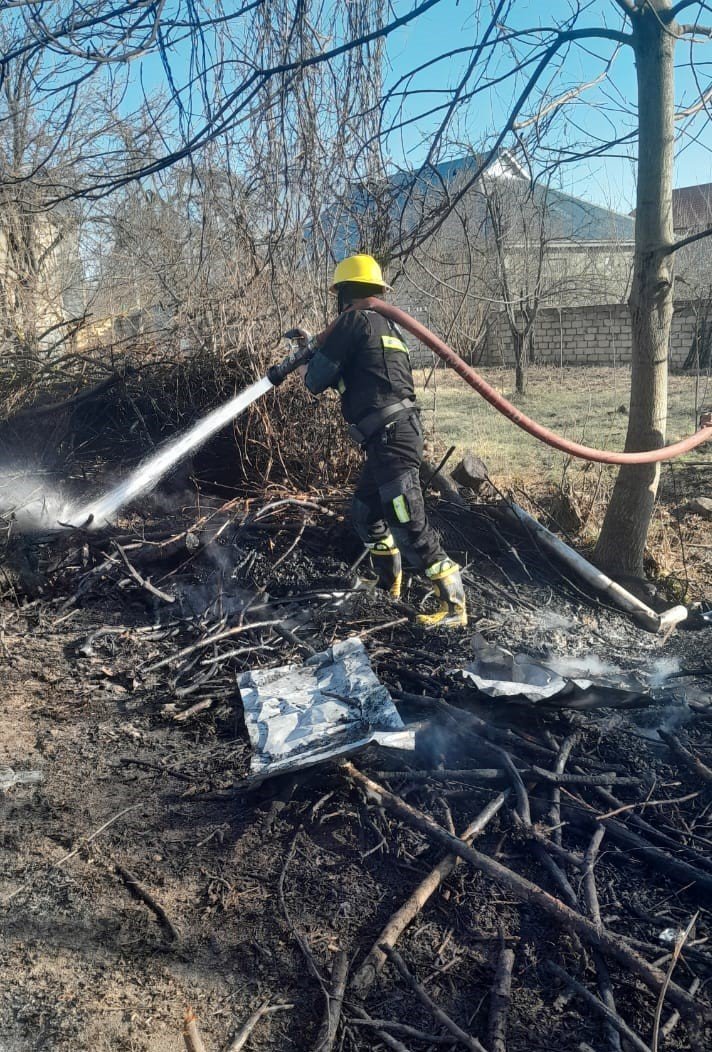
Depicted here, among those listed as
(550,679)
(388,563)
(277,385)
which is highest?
(277,385)

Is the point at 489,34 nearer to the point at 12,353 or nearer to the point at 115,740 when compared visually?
the point at 115,740

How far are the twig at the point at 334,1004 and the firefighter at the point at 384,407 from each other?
270cm

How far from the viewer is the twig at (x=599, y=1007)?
191cm

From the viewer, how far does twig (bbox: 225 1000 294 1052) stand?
1.93 m

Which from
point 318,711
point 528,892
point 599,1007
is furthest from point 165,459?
point 599,1007

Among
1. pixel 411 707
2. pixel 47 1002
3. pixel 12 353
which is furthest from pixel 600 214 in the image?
pixel 47 1002

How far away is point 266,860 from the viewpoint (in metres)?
2.69

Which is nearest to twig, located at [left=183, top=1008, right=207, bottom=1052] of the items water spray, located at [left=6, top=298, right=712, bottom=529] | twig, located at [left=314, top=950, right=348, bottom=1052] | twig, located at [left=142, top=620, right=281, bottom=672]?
twig, located at [left=314, top=950, right=348, bottom=1052]

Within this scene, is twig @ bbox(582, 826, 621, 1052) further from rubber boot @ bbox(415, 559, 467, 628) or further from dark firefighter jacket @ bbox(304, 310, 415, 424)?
dark firefighter jacket @ bbox(304, 310, 415, 424)

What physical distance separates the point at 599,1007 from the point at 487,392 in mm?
3431

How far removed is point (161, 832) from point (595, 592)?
3.67m

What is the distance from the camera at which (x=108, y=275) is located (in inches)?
570

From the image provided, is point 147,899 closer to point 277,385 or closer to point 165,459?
point 277,385

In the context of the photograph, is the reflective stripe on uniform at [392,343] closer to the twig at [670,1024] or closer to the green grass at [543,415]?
the green grass at [543,415]
